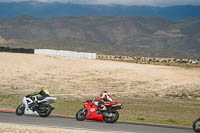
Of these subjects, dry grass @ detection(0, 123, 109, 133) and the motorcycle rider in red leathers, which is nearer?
dry grass @ detection(0, 123, 109, 133)

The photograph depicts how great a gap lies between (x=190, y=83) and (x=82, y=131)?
31.9m

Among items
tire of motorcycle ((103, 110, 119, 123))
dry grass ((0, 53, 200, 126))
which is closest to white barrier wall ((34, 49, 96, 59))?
dry grass ((0, 53, 200, 126))

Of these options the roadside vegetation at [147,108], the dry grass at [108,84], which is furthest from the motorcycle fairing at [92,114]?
the dry grass at [108,84]

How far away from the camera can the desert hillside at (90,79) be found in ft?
132

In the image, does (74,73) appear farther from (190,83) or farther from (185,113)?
(185,113)

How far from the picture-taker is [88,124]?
18.6 m

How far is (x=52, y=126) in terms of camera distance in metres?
17.4

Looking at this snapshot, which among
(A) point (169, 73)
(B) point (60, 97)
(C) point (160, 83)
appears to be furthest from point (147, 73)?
(B) point (60, 97)

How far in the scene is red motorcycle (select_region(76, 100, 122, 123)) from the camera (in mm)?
19391

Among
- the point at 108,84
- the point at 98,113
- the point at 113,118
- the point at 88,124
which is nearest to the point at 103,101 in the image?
the point at 98,113

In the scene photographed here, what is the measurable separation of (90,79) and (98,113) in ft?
92.8

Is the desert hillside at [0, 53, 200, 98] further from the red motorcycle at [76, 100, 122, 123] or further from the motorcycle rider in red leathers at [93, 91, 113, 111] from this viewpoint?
the motorcycle rider in red leathers at [93, 91, 113, 111]

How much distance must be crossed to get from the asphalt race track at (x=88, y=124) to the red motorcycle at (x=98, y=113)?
26cm

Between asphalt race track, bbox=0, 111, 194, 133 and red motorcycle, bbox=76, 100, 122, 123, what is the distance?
0.86 feet
